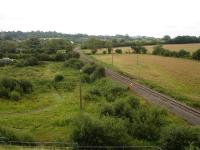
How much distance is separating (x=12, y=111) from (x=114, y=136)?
2246 centimetres

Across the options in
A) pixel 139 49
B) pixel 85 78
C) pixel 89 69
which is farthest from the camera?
pixel 139 49

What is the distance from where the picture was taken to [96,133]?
85.7ft

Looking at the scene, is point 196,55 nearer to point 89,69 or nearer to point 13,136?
point 89,69

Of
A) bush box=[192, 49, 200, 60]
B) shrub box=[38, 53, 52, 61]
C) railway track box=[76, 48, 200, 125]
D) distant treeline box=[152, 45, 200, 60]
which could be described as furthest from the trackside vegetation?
distant treeline box=[152, 45, 200, 60]

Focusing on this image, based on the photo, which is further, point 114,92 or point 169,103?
point 114,92

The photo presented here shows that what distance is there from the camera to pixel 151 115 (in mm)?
31750

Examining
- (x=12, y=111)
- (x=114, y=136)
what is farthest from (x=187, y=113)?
(x=12, y=111)

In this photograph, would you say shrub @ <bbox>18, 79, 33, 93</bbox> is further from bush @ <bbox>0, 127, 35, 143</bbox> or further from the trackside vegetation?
bush @ <bbox>0, 127, 35, 143</bbox>

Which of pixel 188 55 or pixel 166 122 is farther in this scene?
pixel 188 55

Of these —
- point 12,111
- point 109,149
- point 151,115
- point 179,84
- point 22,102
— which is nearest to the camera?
point 109,149

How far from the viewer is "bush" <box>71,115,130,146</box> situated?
26.0 m

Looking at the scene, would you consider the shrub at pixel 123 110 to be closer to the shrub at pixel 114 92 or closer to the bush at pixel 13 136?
the bush at pixel 13 136

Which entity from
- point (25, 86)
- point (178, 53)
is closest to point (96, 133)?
point (25, 86)

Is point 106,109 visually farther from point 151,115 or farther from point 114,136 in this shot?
point 114,136
